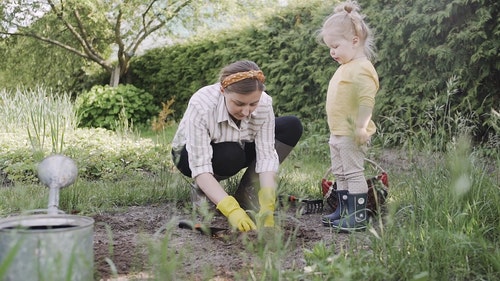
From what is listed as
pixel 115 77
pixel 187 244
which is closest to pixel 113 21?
pixel 115 77

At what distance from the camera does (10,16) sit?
12.1m

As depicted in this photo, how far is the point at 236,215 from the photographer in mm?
2262

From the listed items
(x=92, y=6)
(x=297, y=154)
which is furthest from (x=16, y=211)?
(x=92, y=6)

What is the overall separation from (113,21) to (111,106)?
2681mm

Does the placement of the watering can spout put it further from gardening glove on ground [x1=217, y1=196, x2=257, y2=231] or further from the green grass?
gardening glove on ground [x1=217, y1=196, x2=257, y2=231]

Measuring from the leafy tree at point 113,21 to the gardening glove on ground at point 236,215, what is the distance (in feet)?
32.5

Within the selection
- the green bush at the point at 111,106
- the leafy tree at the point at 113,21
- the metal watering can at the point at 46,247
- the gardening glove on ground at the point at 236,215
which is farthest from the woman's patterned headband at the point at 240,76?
the leafy tree at the point at 113,21

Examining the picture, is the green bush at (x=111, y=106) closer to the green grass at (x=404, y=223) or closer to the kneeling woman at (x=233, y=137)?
the green grass at (x=404, y=223)

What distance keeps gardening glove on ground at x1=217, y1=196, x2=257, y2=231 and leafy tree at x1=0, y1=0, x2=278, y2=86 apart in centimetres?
990

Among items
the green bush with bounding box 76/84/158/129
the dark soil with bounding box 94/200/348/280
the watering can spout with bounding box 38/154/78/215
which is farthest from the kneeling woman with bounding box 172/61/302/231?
the green bush with bounding box 76/84/158/129

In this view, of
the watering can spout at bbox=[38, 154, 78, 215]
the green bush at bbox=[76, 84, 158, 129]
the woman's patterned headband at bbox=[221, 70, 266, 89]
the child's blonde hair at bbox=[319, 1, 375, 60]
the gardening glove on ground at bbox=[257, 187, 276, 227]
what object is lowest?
the gardening glove on ground at bbox=[257, 187, 276, 227]

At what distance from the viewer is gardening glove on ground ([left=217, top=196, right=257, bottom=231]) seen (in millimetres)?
2234

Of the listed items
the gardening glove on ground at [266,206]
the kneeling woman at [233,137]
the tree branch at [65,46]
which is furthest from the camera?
the tree branch at [65,46]

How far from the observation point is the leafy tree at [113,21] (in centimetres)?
1198
